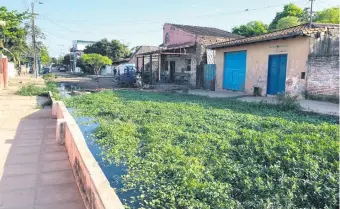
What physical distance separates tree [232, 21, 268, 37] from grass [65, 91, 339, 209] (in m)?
31.4

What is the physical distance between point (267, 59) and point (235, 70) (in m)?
2.74

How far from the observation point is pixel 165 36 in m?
27.3

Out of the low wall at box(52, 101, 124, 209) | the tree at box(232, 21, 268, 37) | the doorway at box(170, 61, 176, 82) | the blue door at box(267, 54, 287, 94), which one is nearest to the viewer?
the low wall at box(52, 101, 124, 209)

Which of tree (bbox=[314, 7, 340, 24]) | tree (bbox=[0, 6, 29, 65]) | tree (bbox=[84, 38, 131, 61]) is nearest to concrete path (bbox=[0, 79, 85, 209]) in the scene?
tree (bbox=[0, 6, 29, 65])

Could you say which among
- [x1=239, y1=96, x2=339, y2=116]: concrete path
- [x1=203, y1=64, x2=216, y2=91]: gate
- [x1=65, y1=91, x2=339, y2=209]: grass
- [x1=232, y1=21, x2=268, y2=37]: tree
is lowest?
[x1=65, y1=91, x2=339, y2=209]: grass

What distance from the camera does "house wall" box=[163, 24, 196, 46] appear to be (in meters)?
22.5

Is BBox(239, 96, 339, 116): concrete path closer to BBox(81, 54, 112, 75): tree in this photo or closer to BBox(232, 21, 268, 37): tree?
BBox(232, 21, 268, 37): tree

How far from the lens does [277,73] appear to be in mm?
12820

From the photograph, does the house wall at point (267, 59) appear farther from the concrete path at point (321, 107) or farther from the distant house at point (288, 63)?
the concrete path at point (321, 107)

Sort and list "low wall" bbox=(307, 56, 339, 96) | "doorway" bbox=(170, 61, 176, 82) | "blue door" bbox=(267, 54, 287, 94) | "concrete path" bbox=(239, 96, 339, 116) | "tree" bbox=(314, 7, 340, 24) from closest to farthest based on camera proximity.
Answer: "concrete path" bbox=(239, 96, 339, 116) < "low wall" bbox=(307, 56, 339, 96) < "blue door" bbox=(267, 54, 287, 94) < "doorway" bbox=(170, 61, 176, 82) < "tree" bbox=(314, 7, 340, 24)

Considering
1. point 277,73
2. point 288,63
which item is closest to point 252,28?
point 277,73

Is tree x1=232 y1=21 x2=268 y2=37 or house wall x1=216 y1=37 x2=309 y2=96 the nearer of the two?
house wall x1=216 y1=37 x2=309 y2=96

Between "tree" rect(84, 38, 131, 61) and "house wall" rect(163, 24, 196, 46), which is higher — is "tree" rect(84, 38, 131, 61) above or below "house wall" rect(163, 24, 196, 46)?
above

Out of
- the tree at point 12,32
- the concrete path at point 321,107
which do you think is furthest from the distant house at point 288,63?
the tree at point 12,32
